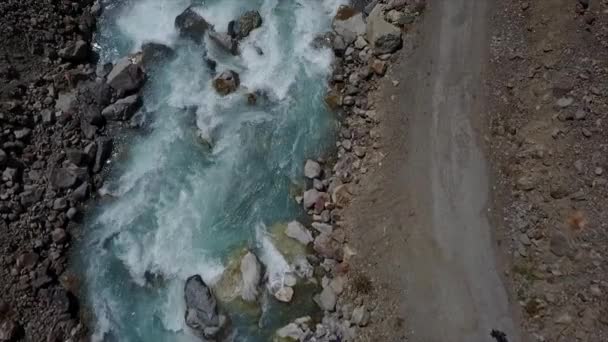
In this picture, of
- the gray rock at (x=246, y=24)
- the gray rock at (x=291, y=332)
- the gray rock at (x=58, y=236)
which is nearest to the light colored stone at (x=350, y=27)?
the gray rock at (x=246, y=24)

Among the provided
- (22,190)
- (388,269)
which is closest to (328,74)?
(388,269)

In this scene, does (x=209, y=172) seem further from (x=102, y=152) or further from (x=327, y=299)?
(x=327, y=299)

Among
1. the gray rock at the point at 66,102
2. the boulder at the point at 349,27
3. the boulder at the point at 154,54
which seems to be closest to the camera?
the gray rock at the point at 66,102

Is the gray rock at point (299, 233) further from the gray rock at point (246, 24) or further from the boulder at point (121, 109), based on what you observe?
the gray rock at point (246, 24)

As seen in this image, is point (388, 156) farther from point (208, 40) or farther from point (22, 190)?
point (22, 190)

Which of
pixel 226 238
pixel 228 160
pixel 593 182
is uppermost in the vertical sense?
pixel 593 182
